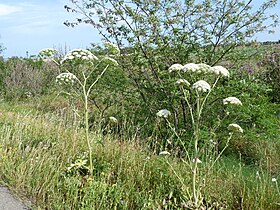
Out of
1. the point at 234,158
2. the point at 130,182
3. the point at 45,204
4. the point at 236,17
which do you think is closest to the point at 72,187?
the point at 45,204

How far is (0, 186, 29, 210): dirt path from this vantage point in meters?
3.43

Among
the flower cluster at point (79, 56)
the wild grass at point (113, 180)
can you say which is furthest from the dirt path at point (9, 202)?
the flower cluster at point (79, 56)

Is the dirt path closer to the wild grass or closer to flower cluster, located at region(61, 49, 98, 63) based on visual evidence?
the wild grass

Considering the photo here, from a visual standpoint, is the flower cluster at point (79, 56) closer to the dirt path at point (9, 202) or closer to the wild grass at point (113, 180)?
the wild grass at point (113, 180)

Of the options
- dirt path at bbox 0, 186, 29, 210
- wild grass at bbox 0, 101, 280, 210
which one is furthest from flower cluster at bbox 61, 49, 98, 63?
dirt path at bbox 0, 186, 29, 210

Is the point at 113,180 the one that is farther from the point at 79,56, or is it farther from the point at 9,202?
the point at 79,56

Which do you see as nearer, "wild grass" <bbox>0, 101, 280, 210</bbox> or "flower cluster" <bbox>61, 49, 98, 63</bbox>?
"wild grass" <bbox>0, 101, 280, 210</bbox>

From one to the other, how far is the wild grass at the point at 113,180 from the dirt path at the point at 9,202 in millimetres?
88

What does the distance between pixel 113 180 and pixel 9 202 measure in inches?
43.1

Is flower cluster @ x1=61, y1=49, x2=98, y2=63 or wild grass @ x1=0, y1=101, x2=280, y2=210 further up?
flower cluster @ x1=61, y1=49, x2=98, y2=63

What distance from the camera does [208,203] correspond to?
3.57 metres

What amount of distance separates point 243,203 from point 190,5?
3424 mm

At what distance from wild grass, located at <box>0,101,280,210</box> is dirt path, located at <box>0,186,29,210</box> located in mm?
88

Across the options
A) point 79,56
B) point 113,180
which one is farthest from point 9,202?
point 79,56
